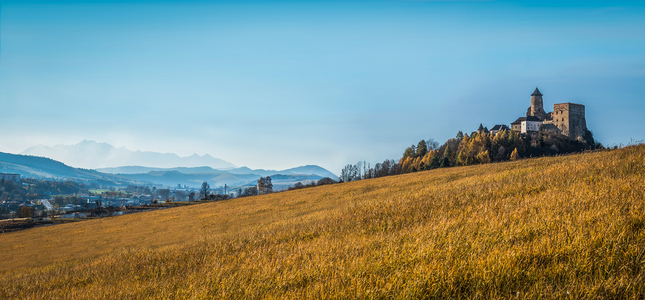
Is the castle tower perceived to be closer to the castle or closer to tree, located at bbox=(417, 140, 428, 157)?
the castle

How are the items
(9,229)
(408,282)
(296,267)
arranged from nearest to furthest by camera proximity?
(408,282), (296,267), (9,229)

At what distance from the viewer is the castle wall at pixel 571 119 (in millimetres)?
111938

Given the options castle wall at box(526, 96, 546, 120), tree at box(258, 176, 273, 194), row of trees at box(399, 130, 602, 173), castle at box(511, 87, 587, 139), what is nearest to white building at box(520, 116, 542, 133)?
castle at box(511, 87, 587, 139)

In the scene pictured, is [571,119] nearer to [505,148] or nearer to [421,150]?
[505,148]

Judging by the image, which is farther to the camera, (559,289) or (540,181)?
(540,181)

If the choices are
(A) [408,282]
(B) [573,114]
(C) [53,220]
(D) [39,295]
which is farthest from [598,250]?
(B) [573,114]

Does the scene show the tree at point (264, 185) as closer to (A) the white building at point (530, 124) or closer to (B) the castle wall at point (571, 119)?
(A) the white building at point (530, 124)

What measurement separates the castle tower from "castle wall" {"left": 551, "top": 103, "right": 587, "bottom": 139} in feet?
41.1

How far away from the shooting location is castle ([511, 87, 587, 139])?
112250 millimetres

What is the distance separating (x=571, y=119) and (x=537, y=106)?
64.8 feet

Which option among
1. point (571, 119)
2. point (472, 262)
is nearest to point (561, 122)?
point (571, 119)

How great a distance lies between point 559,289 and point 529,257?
0.81 metres

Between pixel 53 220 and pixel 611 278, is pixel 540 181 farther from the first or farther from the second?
pixel 53 220

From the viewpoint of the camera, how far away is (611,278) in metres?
4.01
